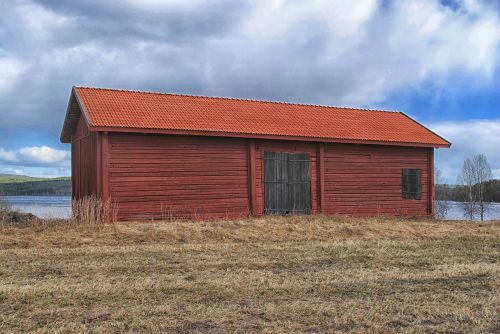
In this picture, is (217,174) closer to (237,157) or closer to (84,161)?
(237,157)

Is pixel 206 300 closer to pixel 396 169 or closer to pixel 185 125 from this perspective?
pixel 185 125

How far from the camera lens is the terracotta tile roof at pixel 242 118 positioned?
16.3 m

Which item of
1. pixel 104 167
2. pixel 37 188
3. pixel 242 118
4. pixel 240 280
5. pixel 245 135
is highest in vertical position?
pixel 242 118

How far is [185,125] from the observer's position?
1653 cm

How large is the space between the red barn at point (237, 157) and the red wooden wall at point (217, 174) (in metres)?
0.03

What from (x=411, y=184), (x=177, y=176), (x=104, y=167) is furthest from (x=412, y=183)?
(x=104, y=167)

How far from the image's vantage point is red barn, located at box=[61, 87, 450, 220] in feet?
52.3

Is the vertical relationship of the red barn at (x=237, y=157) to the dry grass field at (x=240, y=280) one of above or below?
above

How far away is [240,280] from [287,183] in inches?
419

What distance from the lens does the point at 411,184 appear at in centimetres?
2083

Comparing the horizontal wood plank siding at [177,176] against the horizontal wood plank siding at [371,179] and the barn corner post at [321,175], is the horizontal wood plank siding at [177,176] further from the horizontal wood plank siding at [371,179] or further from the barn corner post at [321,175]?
the horizontal wood plank siding at [371,179]

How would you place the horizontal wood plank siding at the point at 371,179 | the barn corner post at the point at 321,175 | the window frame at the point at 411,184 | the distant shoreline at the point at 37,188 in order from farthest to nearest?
the distant shoreline at the point at 37,188 → the window frame at the point at 411,184 → the horizontal wood plank siding at the point at 371,179 → the barn corner post at the point at 321,175

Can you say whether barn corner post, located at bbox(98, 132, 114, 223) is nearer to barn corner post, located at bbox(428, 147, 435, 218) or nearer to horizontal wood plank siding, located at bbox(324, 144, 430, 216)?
horizontal wood plank siding, located at bbox(324, 144, 430, 216)

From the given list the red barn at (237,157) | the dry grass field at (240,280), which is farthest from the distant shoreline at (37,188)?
the dry grass field at (240,280)
